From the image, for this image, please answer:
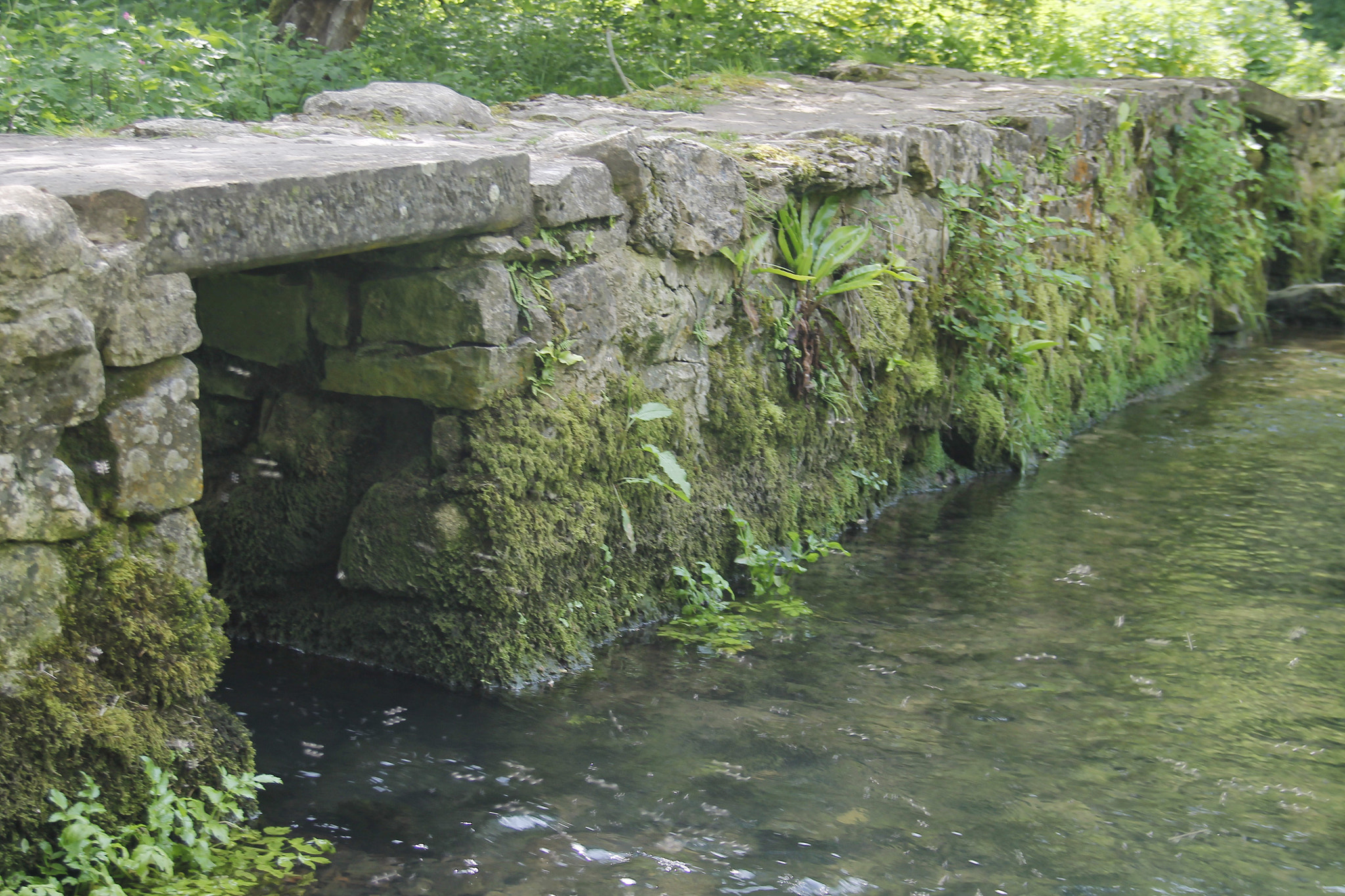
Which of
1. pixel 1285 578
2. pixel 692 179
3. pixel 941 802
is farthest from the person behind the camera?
pixel 1285 578

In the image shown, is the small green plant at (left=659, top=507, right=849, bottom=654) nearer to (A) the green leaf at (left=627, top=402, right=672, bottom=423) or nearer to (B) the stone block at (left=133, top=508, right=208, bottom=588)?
(A) the green leaf at (left=627, top=402, right=672, bottom=423)

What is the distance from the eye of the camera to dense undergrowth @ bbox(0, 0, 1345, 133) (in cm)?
525

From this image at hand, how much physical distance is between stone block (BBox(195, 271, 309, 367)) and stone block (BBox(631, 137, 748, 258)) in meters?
1.19

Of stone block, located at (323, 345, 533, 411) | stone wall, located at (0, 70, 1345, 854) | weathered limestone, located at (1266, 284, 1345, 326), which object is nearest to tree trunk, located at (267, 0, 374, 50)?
stone wall, located at (0, 70, 1345, 854)

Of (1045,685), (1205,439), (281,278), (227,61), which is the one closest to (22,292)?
(281,278)

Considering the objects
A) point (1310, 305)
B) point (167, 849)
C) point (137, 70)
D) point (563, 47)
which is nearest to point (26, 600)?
point (167, 849)

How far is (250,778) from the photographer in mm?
2764

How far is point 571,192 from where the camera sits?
383cm

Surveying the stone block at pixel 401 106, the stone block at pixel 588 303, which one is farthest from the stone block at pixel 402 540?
the stone block at pixel 401 106

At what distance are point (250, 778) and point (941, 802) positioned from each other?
1.71 metres

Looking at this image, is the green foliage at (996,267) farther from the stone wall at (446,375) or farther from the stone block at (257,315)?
the stone block at (257,315)

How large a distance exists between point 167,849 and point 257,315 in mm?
1889

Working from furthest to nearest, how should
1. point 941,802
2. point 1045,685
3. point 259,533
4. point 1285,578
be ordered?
point 1285,578, point 259,533, point 1045,685, point 941,802

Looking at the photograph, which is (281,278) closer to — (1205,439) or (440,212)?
(440,212)
